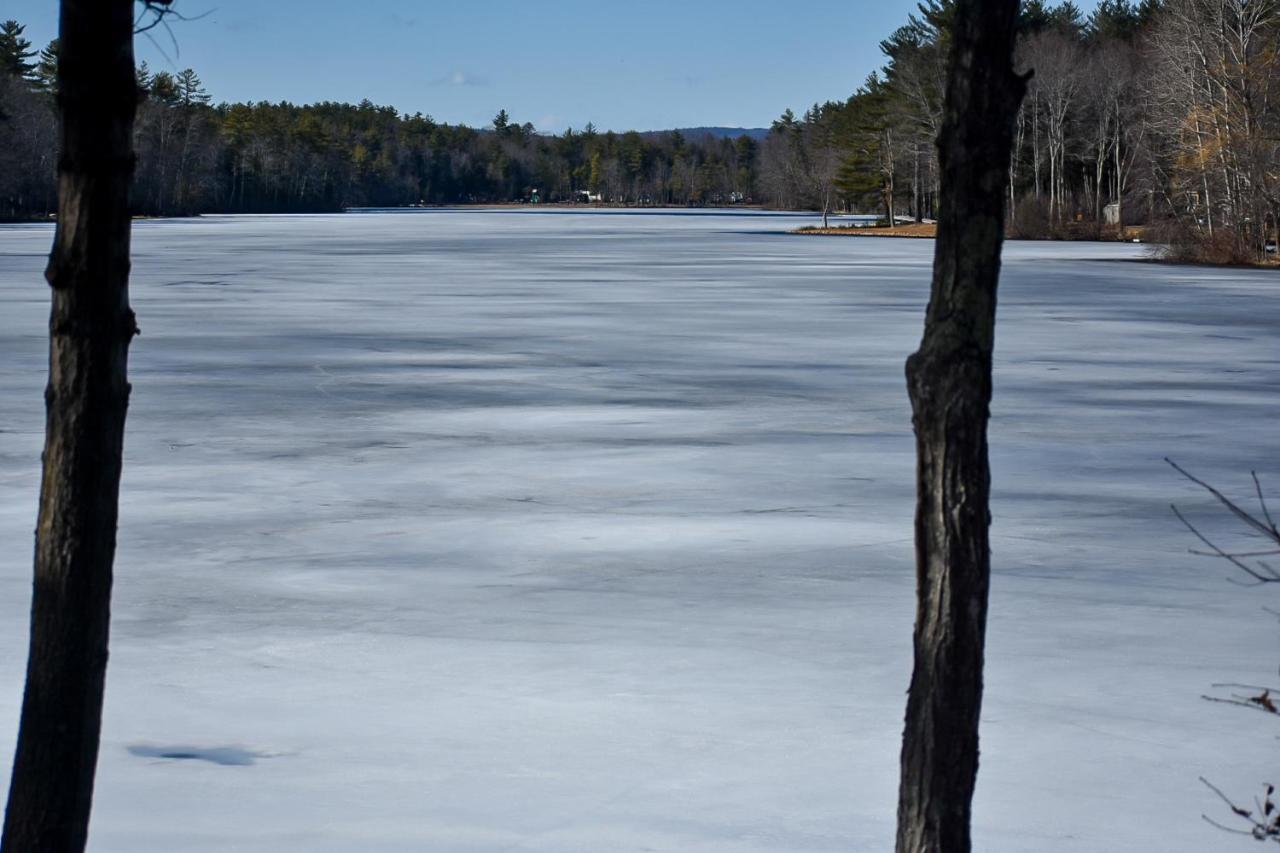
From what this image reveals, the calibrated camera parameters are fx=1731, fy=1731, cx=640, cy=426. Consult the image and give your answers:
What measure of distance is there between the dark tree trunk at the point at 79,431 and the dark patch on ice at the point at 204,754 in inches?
85.2

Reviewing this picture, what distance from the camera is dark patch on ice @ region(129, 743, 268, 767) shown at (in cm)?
582

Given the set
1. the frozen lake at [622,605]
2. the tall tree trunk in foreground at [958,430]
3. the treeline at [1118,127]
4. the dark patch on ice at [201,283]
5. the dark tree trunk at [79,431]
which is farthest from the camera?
the treeline at [1118,127]

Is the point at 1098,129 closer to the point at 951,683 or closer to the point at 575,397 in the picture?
the point at 575,397

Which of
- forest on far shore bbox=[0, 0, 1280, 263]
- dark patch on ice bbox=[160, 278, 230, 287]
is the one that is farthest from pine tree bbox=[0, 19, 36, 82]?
dark patch on ice bbox=[160, 278, 230, 287]

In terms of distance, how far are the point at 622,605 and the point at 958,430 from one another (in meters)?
4.85

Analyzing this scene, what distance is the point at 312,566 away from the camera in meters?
8.90

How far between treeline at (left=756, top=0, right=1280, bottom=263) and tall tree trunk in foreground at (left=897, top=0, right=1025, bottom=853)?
4007 centimetres

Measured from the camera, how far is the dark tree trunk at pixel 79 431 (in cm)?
338

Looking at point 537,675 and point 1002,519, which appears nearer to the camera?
point 537,675

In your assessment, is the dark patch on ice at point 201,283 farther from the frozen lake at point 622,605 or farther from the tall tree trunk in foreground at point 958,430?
the tall tree trunk in foreground at point 958,430

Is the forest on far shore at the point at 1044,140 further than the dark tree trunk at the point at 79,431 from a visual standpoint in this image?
Yes

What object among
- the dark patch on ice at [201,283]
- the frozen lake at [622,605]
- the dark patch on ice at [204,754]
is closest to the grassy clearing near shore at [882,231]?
the dark patch on ice at [201,283]

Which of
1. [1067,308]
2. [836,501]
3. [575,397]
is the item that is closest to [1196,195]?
[1067,308]

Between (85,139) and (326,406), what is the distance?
12.2 m
